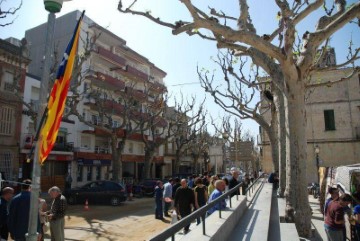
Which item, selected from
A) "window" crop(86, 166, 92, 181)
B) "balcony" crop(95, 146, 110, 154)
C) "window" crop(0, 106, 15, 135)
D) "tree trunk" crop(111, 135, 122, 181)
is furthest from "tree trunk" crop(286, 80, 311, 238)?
"balcony" crop(95, 146, 110, 154)

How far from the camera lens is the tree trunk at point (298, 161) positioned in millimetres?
8117

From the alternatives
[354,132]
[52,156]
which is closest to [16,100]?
[52,156]

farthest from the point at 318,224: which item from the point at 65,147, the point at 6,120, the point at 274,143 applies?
→ the point at 65,147

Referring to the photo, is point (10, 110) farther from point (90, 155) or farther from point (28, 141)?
point (90, 155)

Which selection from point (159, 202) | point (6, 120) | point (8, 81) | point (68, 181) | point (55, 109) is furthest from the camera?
point (68, 181)

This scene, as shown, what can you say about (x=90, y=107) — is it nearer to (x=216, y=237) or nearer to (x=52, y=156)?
(x=52, y=156)

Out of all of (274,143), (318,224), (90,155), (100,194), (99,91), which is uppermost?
(99,91)

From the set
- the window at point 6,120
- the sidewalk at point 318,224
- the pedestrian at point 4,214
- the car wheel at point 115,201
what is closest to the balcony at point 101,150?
the window at point 6,120

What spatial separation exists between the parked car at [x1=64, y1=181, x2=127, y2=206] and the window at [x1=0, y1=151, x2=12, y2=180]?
7819mm

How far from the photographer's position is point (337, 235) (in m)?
7.47

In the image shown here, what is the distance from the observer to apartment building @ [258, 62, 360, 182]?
111ft

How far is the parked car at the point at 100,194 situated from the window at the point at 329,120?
78.8ft

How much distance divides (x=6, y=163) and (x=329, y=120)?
30.4 m

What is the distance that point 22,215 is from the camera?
21.7 ft
